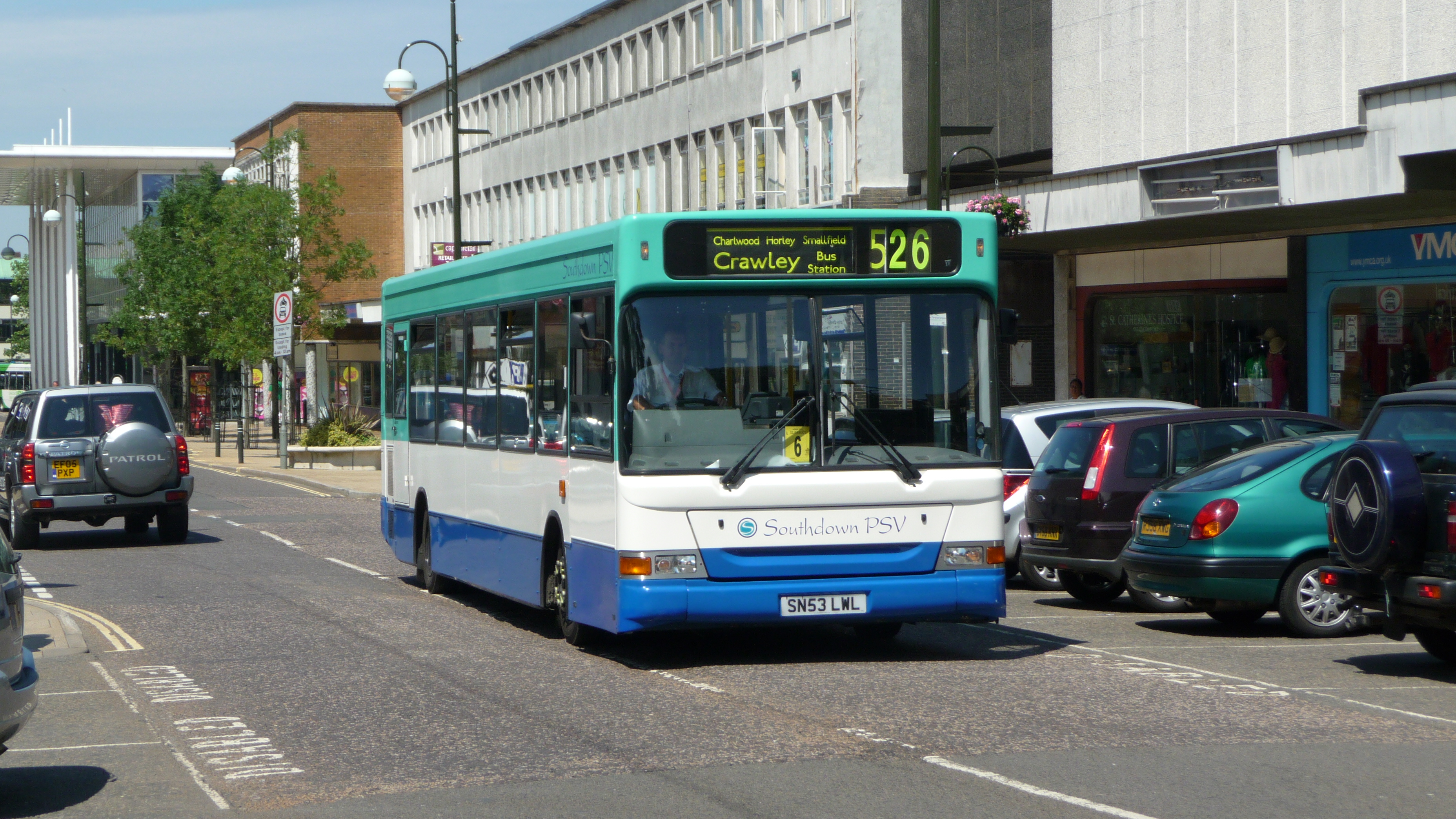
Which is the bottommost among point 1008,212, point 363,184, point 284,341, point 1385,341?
point 1385,341

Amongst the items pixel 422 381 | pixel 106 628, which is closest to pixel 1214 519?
pixel 422 381

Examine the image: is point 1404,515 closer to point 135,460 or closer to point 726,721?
point 726,721

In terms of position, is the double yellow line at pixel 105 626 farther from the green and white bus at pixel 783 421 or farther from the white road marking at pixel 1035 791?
the white road marking at pixel 1035 791

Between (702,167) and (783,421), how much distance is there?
38.3 m

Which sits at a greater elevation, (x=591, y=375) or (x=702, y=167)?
(x=702, y=167)

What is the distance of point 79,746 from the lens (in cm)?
886

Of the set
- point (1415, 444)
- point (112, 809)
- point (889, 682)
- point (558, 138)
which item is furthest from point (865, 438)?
point (558, 138)

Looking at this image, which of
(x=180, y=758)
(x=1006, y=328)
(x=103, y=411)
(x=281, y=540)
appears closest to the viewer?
(x=180, y=758)

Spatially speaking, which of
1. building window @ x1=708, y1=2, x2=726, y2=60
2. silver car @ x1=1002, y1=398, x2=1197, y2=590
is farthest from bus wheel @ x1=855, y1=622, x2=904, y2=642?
building window @ x1=708, y1=2, x2=726, y2=60

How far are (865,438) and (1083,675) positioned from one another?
6.07ft

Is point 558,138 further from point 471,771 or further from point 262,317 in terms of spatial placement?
point 471,771

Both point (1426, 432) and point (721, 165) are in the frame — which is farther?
point (721, 165)

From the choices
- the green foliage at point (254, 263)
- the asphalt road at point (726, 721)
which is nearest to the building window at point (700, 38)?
the green foliage at point (254, 263)

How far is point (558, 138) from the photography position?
59281 mm
